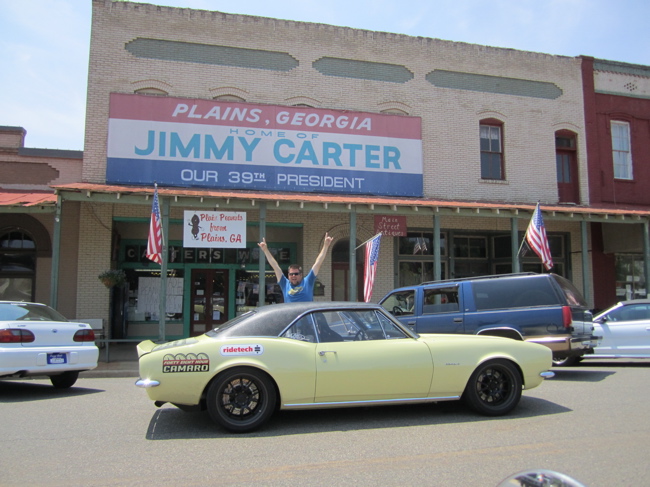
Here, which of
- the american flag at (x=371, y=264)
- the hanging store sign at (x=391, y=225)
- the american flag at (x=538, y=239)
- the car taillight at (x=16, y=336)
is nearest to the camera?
the car taillight at (x=16, y=336)

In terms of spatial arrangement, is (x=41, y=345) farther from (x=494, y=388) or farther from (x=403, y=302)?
(x=494, y=388)

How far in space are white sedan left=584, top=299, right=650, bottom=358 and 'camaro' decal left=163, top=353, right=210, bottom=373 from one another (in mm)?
7943

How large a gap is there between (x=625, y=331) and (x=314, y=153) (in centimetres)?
898

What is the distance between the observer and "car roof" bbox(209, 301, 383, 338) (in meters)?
5.82

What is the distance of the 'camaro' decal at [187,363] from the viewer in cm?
546

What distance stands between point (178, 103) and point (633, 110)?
1517 cm

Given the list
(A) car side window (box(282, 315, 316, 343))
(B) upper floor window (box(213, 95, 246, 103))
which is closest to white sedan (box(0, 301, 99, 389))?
(A) car side window (box(282, 315, 316, 343))

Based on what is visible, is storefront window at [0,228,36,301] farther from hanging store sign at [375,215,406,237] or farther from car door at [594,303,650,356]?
car door at [594,303,650,356]

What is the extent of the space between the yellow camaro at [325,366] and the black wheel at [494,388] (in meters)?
0.01

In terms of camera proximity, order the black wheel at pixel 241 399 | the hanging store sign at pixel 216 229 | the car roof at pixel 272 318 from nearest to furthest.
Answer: the black wheel at pixel 241 399 → the car roof at pixel 272 318 → the hanging store sign at pixel 216 229

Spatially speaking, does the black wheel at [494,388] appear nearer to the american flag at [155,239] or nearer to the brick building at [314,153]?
the brick building at [314,153]

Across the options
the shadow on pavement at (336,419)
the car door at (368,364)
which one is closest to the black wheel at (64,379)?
the shadow on pavement at (336,419)

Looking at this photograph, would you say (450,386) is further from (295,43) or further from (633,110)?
(633,110)

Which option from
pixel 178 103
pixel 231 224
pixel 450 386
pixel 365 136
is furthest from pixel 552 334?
pixel 178 103
